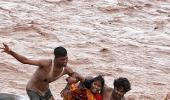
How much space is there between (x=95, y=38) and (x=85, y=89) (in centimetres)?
842

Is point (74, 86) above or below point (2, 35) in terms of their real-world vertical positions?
above

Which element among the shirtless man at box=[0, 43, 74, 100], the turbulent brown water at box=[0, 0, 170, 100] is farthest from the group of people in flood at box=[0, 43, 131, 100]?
the turbulent brown water at box=[0, 0, 170, 100]

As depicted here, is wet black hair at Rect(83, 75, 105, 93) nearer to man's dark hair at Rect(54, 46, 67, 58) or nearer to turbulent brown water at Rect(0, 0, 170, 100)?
man's dark hair at Rect(54, 46, 67, 58)

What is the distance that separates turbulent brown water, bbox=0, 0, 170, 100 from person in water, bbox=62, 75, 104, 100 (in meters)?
3.77

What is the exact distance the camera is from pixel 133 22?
640 inches

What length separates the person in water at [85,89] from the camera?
5.92 meters

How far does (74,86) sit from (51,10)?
10986 millimetres

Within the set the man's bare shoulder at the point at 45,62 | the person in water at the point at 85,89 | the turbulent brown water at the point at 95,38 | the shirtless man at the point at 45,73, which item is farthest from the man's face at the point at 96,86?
the turbulent brown water at the point at 95,38

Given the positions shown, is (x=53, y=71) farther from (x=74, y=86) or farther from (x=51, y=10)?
(x=51, y=10)

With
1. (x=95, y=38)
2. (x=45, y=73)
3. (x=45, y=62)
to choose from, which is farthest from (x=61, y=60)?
(x=95, y=38)

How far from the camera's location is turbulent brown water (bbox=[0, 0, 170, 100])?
11.3 m

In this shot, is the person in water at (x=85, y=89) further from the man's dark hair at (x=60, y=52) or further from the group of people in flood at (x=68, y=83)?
the man's dark hair at (x=60, y=52)

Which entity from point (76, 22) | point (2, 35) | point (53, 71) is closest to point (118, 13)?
point (76, 22)

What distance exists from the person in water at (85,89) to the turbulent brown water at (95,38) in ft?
12.4
